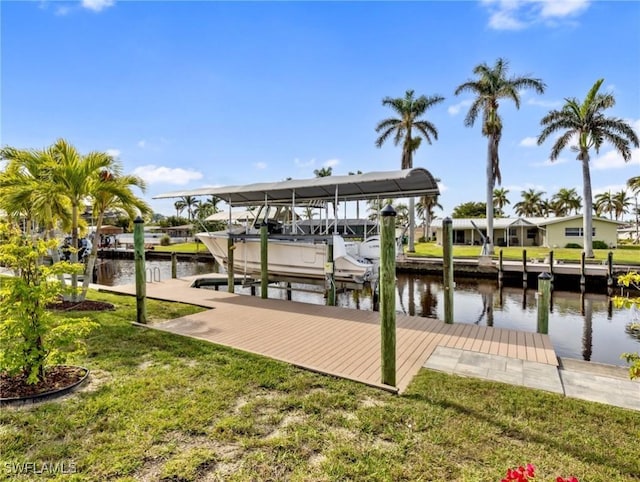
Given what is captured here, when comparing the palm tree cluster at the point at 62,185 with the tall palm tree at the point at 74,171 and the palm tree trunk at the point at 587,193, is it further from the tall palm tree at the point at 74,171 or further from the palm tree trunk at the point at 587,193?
the palm tree trunk at the point at 587,193

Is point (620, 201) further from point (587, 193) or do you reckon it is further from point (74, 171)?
point (74, 171)

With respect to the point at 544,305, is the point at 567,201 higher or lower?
higher

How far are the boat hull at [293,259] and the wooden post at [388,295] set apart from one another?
591 cm

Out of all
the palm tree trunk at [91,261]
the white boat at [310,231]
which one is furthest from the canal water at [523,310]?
the palm tree trunk at [91,261]

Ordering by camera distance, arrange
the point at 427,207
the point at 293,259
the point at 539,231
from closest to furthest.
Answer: the point at 293,259
the point at 539,231
the point at 427,207

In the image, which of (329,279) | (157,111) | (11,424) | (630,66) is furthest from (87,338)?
(630,66)

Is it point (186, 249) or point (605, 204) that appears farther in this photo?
point (605, 204)

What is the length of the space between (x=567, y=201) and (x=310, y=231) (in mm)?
57750

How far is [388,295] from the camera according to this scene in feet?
12.8

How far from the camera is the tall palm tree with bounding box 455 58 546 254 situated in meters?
24.0

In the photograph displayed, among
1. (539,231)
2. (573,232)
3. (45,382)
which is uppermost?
(539,231)

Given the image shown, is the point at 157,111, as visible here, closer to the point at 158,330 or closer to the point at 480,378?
the point at 158,330

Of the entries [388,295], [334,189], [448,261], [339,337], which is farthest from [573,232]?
[388,295]

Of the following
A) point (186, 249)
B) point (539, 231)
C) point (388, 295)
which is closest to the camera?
point (388, 295)
